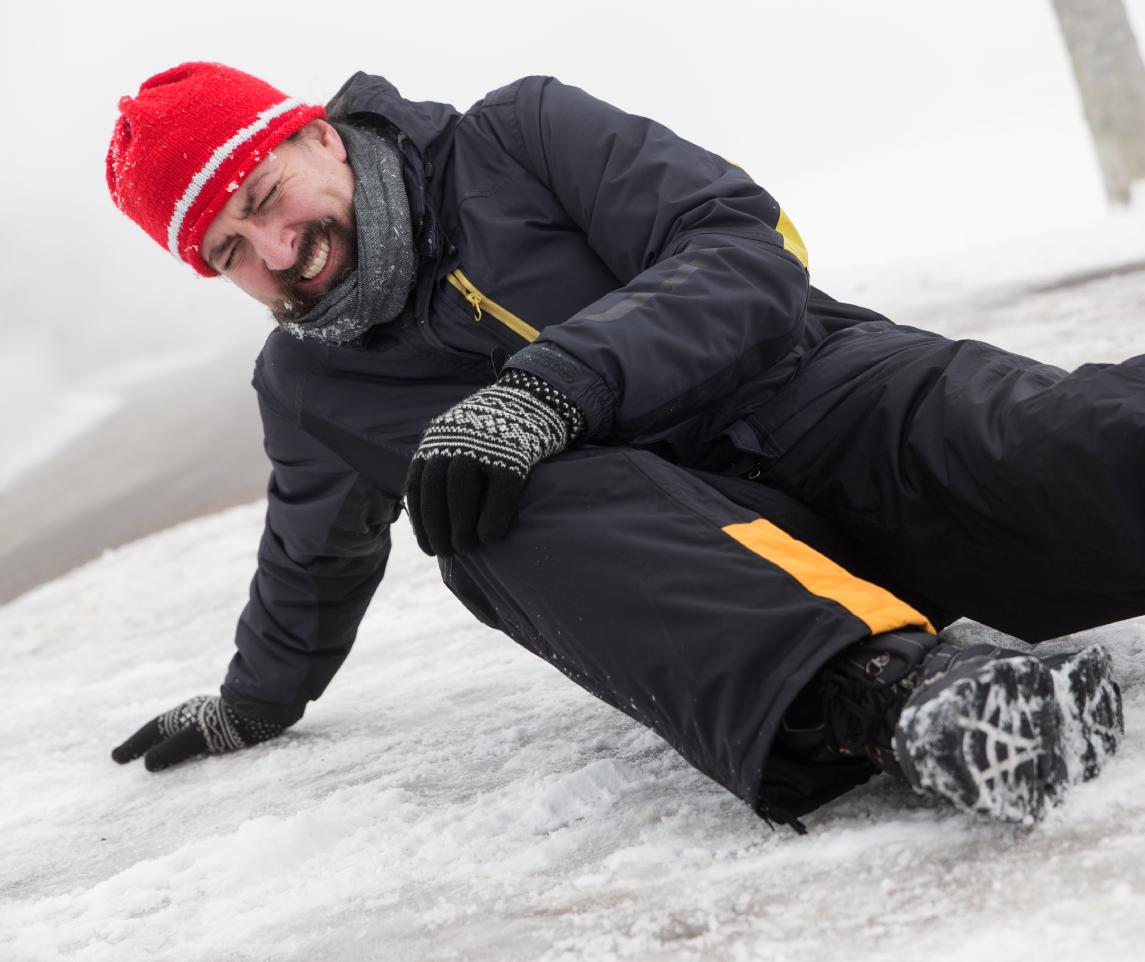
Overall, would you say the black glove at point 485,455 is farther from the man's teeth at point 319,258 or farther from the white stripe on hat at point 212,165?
the white stripe on hat at point 212,165

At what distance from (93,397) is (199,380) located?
136 cm

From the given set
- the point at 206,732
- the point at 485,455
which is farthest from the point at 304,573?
the point at 485,455

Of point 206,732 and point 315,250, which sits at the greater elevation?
point 315,250

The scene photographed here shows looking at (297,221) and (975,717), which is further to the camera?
(297,221)

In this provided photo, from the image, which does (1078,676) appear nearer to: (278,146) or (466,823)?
(466,823)

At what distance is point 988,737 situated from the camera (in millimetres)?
1251

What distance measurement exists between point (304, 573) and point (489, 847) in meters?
0.75

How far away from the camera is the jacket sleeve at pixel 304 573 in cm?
219

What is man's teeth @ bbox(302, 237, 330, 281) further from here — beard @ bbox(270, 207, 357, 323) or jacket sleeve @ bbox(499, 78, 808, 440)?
jacket sleeve @ bbox(499, 78, 808, 440)

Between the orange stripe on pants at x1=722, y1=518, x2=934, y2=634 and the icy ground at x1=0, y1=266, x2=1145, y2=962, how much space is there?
22 centimetres

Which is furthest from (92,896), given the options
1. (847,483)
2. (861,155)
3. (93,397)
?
(861,155)

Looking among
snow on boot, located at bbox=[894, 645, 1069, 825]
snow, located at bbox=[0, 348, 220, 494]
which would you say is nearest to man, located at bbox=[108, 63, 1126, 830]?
snow on boot, located at bbox=[894, 645, 1069, 825]

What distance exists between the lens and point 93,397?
11.5 metres

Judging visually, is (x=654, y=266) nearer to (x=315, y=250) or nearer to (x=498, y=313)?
(x=498, y=313)
